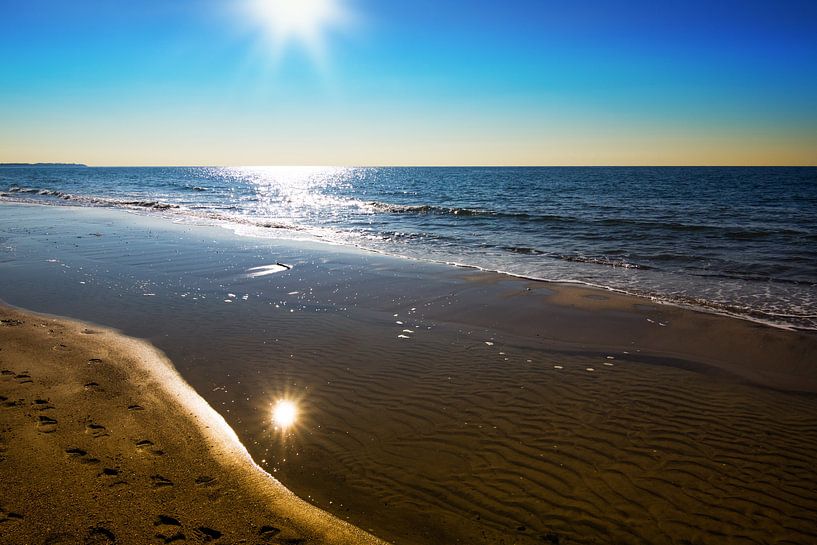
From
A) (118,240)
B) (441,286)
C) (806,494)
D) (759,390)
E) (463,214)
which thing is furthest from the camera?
(463,214)

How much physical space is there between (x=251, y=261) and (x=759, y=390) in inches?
554

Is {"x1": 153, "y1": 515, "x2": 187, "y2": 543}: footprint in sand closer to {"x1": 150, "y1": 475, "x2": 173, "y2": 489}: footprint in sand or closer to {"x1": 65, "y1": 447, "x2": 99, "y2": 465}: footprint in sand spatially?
{"x1": 150, "y1": 475, "x2": 173, "y2": 489}: footprint in sand

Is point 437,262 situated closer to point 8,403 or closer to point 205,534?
point 8,403

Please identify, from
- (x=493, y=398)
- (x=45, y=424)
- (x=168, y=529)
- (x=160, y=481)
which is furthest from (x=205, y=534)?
(x=493, y=398)

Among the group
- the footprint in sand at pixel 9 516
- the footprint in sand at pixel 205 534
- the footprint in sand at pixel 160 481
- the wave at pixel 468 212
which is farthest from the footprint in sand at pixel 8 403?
the wave at pixel 468 212

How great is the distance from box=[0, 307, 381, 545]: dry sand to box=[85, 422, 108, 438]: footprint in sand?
23 mm

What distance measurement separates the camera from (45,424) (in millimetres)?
5016

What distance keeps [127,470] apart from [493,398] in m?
4.47

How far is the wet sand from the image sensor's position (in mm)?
4348

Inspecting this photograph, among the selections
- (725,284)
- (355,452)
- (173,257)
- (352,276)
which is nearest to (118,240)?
(173,257)

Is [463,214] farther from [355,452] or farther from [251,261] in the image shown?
[355,452]

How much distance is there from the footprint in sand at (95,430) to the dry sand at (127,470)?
0.9 inches

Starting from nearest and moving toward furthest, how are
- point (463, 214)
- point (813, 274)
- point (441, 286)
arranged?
point (441, 286) → point (813, 274) → point (463, 214)

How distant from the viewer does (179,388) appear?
20.7 feet
